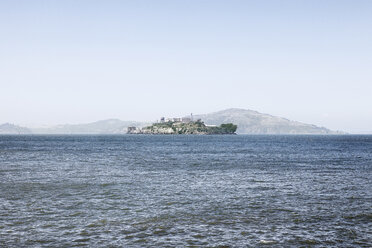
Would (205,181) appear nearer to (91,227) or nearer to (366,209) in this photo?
(366,209)

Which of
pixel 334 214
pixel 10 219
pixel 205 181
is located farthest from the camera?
pixel 205 181

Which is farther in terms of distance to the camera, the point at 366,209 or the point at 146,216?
the point at 366,209

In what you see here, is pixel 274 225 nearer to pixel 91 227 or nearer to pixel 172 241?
pixel 172 241

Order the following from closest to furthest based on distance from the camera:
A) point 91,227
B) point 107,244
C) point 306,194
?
point 107,244 → point 91,227 → point 306,194

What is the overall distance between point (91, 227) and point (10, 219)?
6.40 metres

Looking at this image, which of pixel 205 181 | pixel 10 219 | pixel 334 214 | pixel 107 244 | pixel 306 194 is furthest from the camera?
pixel 205 181

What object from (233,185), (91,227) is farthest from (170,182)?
(91,227)

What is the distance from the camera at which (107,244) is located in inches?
749

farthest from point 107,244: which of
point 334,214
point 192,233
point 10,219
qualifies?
point 334,214

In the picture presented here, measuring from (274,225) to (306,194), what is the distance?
42.8 ft

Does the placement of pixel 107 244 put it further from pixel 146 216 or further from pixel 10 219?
pixel 10 219

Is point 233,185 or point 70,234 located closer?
point 70,234

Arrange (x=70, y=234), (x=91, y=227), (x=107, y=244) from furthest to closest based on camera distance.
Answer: (x=91, y=227) → (x=70, y=234) → (x=107, y=244)

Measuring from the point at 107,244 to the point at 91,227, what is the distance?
3794 millimetres
